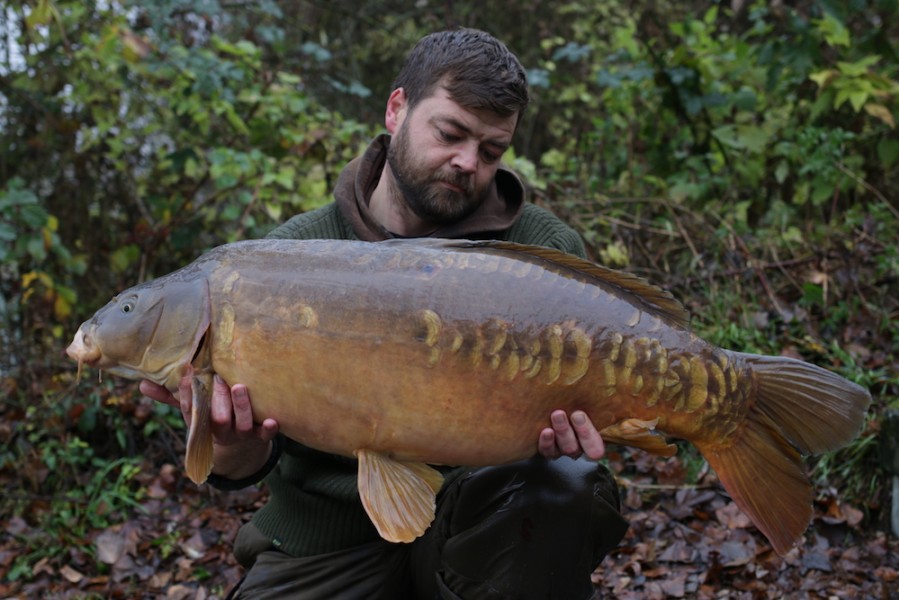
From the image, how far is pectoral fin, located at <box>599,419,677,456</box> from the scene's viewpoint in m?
1.43

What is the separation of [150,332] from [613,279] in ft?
2.58

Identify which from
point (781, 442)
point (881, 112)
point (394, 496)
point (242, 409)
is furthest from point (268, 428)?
point (881, 112)

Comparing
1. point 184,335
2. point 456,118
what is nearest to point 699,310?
point 456,118

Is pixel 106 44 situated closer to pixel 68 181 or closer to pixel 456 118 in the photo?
pixel 68 181

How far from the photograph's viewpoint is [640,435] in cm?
143

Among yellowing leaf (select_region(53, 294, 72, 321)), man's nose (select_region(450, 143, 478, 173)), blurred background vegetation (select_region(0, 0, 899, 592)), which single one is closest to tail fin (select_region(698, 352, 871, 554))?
man's nose (select_region(450, 143, 478, 173))

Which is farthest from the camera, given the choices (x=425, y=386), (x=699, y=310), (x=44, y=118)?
(x=44, y=118)

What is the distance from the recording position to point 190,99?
12.0ft

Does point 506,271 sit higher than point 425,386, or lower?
higher

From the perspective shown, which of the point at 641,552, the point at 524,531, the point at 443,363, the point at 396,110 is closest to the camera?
the point at 443,363

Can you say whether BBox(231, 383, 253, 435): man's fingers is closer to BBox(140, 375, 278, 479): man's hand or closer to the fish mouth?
BBox(140, 375, 278, 479): man's hand

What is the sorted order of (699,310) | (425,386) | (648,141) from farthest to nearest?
(648,141) < (699,310) < (425,386)

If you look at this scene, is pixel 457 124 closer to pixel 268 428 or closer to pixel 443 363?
pixel 443 363

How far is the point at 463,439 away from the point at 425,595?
0.59 metres
